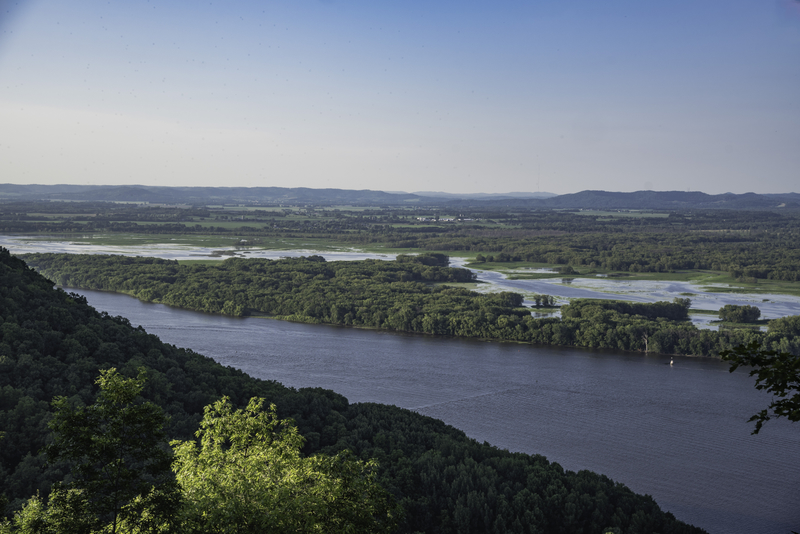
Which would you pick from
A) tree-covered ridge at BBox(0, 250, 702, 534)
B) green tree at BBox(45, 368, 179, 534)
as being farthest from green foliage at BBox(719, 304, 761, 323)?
green tree at BBox(45, 368, 179, 534)

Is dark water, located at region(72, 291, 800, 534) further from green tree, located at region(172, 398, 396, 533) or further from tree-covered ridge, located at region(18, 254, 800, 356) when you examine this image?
green tree, located at region(172, 398, 396, 533)

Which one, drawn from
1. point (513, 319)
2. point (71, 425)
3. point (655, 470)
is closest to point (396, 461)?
point (655, 470)

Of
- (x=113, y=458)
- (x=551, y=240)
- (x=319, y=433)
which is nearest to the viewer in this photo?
(x=113, y=458)

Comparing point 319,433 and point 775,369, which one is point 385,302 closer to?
point 319,433

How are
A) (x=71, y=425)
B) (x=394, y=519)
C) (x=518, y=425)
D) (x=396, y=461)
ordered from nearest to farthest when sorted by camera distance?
(x=71, y=425) < (x=394, y=519) < (x=396, y=461) < (x=518, y=425)

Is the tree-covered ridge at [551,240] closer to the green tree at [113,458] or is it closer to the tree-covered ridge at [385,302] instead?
the tree-covered ridge at [385,302]

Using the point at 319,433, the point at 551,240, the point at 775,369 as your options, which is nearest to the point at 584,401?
the point at 319,433

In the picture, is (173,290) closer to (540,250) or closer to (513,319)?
(513,319)
